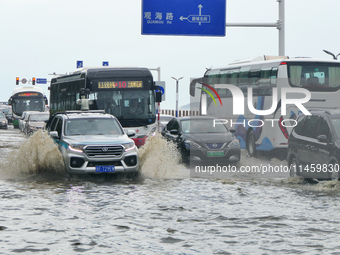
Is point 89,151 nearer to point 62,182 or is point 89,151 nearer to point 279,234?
point 62,182

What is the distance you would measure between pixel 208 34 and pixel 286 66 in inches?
294

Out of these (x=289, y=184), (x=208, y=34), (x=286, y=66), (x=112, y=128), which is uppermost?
(x=208, y=34)

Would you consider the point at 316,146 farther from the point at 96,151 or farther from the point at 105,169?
the point at 96,151

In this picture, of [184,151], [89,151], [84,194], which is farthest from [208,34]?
[84,194]

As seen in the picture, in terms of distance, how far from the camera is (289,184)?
593 inches

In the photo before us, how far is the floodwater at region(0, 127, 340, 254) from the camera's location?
8.02 m

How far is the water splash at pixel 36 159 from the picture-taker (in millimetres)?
16078

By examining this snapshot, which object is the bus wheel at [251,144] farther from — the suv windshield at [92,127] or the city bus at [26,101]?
the city bus at [26,101]

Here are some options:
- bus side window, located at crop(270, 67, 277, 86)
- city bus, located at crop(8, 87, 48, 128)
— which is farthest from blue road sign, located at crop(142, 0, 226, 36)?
city bus, located at crop(8, 87, 48, 128)

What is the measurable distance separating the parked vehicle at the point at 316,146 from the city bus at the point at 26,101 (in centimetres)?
4116

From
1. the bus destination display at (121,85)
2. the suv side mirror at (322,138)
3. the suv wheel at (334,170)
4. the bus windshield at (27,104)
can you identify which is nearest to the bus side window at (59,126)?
the suv side mirror at (322,138)

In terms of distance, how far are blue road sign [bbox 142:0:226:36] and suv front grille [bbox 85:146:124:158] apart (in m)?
13.3

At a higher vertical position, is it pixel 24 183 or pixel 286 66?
pixel 286 66

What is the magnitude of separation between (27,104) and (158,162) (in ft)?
130
